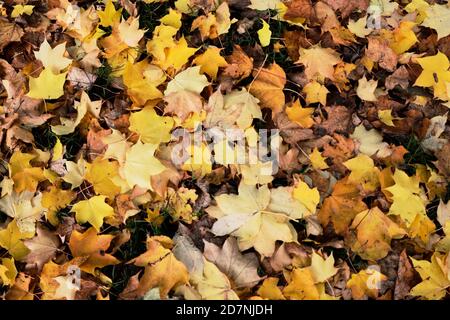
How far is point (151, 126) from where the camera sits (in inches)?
74.3

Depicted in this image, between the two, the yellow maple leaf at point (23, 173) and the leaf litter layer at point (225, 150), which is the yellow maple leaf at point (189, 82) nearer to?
the leaf litter layer at point (225, 150)

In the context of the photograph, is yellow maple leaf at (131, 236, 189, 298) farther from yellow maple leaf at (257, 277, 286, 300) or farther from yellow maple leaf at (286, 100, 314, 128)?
yellow maple leaf at (286, 100, 314, 128)

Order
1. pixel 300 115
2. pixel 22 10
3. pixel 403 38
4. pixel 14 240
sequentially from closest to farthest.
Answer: pixel 14 240 < pixel 300 115 < pixel 403 38 < pixel 22 10

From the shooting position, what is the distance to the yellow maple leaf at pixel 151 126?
1871 millimetres

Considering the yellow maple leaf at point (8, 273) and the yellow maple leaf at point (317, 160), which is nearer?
the yellow maple leaf at point (8, 273)

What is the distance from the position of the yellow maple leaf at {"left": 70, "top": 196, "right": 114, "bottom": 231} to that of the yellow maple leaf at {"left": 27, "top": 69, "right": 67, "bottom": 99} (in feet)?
Result: 1.47

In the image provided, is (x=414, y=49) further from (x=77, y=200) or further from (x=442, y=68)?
(x=77, y=200)

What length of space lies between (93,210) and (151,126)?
0.36 meters

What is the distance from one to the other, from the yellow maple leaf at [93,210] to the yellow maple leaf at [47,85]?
0.45 metres

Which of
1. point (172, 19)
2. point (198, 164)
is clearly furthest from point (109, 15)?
point (198, 164)

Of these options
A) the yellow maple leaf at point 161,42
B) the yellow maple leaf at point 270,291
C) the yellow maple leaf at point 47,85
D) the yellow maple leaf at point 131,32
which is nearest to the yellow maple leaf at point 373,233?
the yellow maple leaf at point 270,291

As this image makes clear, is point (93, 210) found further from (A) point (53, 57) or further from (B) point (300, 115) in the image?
(B) point (300, 115)

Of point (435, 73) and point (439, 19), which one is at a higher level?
point (439, 19)

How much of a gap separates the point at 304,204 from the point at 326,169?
164mm
